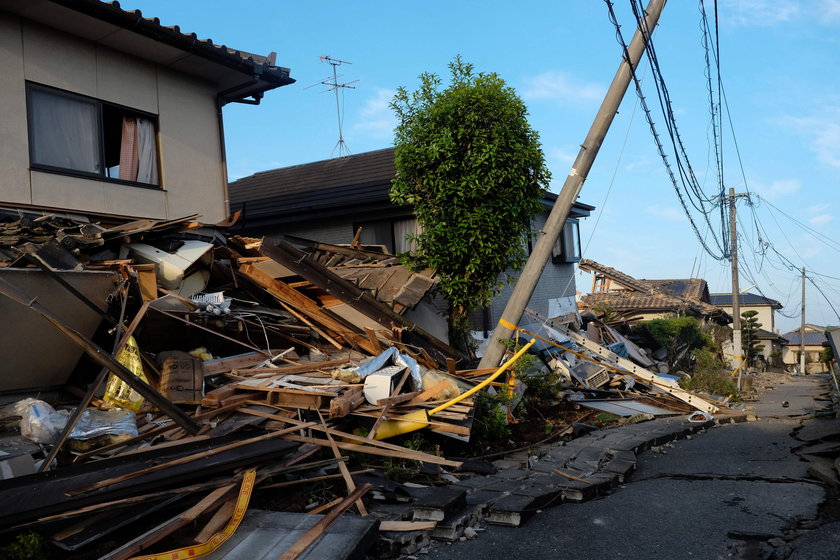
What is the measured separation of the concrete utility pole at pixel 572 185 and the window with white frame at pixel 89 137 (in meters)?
6.31

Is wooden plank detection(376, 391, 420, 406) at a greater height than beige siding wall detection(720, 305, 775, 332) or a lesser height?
greater

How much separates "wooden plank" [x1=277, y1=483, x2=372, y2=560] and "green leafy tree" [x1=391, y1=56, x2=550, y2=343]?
615 centimetres

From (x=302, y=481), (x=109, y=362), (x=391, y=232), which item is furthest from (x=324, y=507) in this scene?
(x=391, y=232)

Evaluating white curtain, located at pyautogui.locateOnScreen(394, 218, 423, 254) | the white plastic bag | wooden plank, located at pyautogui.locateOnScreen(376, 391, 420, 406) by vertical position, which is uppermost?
white curtain, located at pyautogui.locateOnScreen(394, 218, 423, 254)

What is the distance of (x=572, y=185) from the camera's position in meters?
8.29

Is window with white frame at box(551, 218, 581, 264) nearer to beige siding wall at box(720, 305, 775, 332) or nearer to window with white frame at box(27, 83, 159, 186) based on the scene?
window with white frame at box(27, 83, 159, 186)

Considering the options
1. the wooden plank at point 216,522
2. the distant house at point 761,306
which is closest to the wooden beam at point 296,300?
the wooden plank at point 216,522

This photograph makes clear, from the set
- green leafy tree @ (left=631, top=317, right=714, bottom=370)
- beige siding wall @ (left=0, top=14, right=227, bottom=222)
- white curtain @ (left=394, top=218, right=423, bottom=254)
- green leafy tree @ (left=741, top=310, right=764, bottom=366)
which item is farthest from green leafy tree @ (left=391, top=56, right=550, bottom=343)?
green leafy tree @ (left=741, top=310, right=764, bottom=366)

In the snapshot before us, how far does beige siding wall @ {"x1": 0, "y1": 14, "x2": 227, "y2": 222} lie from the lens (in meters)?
8.75

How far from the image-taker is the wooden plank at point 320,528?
13.3 ft

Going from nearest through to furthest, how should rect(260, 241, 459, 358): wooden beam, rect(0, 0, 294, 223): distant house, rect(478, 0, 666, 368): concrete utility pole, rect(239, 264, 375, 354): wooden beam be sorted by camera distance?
rect(478, 0, 666, 368): concrete utility pole, rect(239, 264, 375, 354): wooden beam, rect(0, 0, 294, 223): distant house, rect(260, 241, 459, 358): wooden beam

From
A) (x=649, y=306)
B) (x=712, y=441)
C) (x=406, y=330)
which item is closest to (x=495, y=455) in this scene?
(x=406, y=330)

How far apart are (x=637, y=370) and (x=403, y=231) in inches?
219

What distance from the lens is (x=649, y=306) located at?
30484 millimetres
